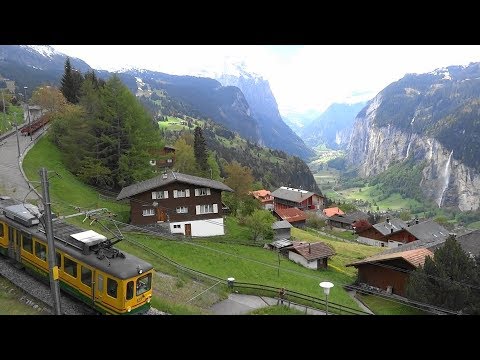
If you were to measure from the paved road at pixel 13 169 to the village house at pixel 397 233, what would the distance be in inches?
2420

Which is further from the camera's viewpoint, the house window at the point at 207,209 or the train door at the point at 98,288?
the house window at the point at 207,209

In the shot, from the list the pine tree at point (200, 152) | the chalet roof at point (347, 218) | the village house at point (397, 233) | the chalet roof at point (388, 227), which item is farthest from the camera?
the chalet roof at point (347, 218)

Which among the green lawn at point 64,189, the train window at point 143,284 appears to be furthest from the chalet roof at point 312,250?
the train window at point 143,284

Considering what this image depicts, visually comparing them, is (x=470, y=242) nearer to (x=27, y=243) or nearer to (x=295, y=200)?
(x=27, y=243)

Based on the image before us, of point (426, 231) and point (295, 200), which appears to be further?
point (295, 200)

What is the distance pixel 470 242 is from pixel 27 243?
48388 mm

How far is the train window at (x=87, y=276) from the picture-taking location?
1719 centimetres

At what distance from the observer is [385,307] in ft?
102

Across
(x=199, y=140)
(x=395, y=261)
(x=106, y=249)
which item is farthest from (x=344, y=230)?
(x=106, y=249)

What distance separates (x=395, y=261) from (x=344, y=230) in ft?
212

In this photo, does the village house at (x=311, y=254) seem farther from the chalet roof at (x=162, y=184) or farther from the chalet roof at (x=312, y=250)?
the chalet roof at (x=162, y=184)

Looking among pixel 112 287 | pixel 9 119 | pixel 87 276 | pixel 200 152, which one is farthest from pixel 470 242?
pixel 9 119
